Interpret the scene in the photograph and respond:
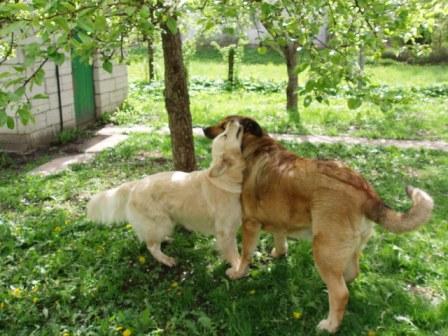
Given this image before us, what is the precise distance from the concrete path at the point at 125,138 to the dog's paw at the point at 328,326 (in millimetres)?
5367

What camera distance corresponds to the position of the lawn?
1014 centimetres

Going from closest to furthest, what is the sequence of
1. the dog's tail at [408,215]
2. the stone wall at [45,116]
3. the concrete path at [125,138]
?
the dog's tail at [408,215]
the concrete path at [125,138]
the stone wall at [45,116]

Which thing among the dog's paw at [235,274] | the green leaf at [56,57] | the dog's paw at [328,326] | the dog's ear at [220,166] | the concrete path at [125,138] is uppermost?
the green leaf at [56,57]

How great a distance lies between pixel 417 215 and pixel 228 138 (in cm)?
167

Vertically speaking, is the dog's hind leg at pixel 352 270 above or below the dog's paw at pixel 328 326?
above

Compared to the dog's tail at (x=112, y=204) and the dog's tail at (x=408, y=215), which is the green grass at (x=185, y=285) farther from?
the dog's tail at (x=408, y=215)

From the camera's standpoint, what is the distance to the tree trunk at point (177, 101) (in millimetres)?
5566

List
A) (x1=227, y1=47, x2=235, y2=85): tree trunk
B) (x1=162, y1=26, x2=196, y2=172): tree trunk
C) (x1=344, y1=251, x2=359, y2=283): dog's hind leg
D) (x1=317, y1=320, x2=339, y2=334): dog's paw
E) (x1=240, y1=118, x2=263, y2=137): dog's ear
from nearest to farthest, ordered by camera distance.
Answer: (x1=317, y1=320, x2=339, y2=334): dog's paw
(x1=344, y1=251, x2=359, y2=283): dog's hind leg
(x1=240, y1=118, x2=263, y2=137): dog's ear
(x1=162, y1=26, x2=196, y2=172): tree trunk
(x1=227, y1=47, x2=235, y2=85): tree trunk

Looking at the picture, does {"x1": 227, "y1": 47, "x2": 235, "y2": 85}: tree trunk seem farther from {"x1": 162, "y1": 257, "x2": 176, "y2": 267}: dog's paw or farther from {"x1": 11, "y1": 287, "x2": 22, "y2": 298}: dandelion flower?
{"x1": 11, "y1": 287, "x2": 22, "y2": 298}: dandelion flower

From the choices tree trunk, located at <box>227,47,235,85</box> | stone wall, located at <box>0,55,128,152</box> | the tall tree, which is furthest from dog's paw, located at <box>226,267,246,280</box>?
tree trunk, located at <box>227,47,235,85</box>

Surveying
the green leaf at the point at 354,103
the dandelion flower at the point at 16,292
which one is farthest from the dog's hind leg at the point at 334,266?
the dandelion flower at the point at 16,292

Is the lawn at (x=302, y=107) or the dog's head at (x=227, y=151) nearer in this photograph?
the dog's head at (x=227, y=151)

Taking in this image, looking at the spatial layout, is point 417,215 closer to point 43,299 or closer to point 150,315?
point 150,315

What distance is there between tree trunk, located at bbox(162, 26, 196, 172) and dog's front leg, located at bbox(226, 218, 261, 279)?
1941 mm
